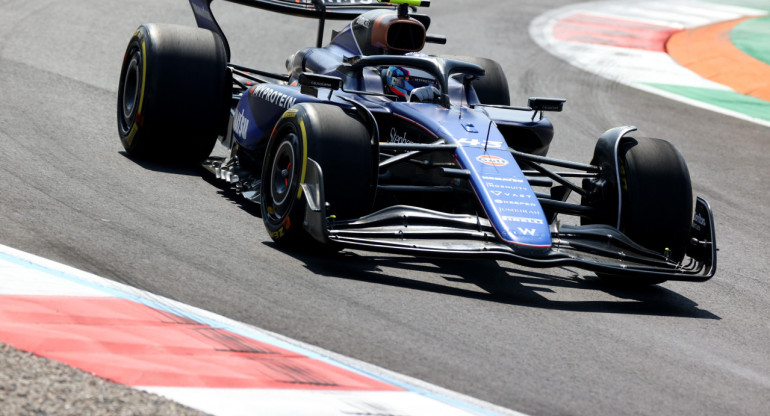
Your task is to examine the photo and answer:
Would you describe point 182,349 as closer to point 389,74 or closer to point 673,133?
point 389,74

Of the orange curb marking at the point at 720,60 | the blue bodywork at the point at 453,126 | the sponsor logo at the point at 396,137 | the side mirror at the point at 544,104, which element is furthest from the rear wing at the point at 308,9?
the orange curb marking at the point at 720,60

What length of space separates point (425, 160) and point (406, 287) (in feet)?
4.33

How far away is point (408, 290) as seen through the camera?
18.9 feet

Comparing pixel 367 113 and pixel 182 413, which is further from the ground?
pixel 367 113

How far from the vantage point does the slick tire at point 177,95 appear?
8.01 meters

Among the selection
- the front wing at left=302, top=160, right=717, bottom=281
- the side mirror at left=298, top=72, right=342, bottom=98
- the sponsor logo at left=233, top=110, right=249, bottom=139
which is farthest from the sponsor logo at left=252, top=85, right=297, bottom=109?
the front wing at left=302, top=160, right=717, bottom=281

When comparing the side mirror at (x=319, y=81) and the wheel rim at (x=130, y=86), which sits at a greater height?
the side mirror at (x=319, y=81)

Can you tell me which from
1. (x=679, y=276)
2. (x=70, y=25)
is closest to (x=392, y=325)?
(x=679, y=276)

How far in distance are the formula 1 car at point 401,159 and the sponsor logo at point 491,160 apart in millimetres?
19

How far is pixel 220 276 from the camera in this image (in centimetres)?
547

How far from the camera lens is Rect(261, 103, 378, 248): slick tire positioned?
6.02 meters

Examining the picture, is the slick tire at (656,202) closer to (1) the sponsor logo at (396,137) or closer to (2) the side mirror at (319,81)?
(1) the sponsor logo at (396,137)

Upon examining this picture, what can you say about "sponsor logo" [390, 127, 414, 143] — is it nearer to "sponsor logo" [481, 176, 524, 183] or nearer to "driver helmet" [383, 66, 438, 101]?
"driver helmet" [383, 66, 438, 101]

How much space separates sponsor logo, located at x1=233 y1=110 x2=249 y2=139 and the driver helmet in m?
1.11
